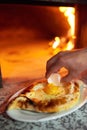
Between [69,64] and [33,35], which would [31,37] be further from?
[69,64]

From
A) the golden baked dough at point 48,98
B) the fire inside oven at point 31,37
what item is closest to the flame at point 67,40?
the fire inside oven at point 31,37

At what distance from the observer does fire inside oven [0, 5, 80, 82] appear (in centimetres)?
146

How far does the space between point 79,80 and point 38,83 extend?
133 millimetres

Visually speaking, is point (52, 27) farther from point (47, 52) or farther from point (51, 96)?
point (51, 96)

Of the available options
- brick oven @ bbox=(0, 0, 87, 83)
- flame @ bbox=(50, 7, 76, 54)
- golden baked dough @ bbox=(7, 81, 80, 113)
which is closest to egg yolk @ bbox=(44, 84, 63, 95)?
golden baked dough @ bbox=(7, 81, 80, 113)

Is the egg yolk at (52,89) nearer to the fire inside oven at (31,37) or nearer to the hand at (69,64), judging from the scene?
the hand at (69,64)

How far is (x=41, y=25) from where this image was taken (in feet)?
7.34

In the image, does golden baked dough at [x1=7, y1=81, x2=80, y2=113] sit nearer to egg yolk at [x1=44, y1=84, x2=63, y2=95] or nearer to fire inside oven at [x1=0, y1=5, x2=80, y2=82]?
egg yolk at [x1=44, y1=84, x2=63, y2=95]

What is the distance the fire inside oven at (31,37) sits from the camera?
1457 mm

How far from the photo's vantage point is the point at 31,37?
6.66 ft

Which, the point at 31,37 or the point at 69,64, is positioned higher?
the point at 69,64

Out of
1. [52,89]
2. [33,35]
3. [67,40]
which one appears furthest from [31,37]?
[52,89]

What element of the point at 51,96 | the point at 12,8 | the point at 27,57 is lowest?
the point at 27,57

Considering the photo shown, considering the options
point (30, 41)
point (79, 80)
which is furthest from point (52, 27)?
point (79, 80)
